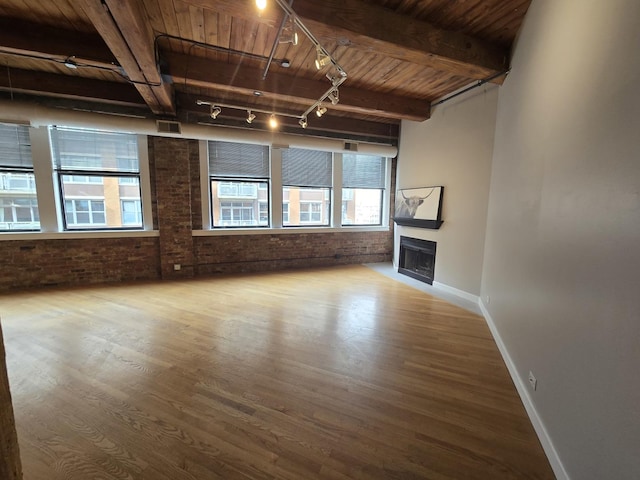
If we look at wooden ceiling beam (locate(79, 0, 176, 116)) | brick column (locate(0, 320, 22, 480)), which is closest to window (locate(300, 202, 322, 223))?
wooden ceiling beam (locate(79, 0, 176, 116))

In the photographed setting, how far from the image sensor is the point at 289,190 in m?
5.98

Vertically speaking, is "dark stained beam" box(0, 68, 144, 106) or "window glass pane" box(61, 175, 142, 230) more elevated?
"dark stained beam" box(0, 68, 144, 106)

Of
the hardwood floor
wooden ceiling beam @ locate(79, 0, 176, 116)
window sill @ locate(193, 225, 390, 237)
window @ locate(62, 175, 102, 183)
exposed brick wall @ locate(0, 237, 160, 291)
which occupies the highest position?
wooden ceiling beam @ locate(79, 0, 176, 116)

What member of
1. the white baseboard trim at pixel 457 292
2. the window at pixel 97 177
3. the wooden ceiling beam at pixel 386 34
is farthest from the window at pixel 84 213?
the white baseboard trim at pixel 457 292

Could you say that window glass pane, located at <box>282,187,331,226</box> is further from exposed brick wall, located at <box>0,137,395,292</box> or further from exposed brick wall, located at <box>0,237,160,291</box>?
exposed brick wall, located at <box>0,237,160,291</box>

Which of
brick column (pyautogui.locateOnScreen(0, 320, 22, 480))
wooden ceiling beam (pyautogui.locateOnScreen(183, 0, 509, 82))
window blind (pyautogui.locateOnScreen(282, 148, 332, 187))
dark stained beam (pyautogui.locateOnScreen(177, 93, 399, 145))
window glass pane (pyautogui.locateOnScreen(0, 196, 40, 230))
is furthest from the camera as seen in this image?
window blind (pyautogui.locateOnScreen(282, 148, 332, 187))

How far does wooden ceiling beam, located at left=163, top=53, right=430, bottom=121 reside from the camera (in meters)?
3.57

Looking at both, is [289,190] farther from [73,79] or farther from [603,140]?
[603,140]

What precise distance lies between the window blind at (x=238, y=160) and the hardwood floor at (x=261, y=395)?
290cm

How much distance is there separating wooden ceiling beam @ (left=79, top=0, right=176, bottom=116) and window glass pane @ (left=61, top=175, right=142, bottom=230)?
2.03 metres

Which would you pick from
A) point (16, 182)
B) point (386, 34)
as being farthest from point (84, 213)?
point (386, 34)

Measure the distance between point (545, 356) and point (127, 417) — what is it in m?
2.81

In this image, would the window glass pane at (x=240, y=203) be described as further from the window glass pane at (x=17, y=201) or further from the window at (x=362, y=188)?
the window glass pane at (x=17, y=201)

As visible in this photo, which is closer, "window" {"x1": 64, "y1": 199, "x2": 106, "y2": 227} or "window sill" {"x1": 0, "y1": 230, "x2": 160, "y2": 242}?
"window sill" {"x1": 0, "y1": 230, "x2": 160, "y2": 242}
